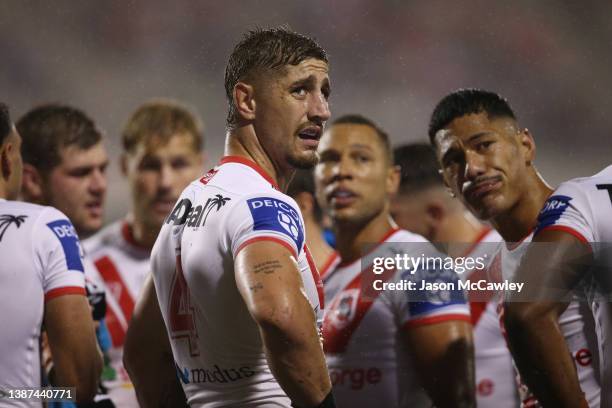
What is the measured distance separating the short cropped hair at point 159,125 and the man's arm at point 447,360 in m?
1.87

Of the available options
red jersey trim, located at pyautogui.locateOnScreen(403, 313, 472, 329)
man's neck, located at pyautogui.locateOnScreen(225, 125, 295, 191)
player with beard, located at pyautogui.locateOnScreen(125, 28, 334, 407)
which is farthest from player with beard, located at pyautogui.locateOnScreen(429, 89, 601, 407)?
man's neck, located at pyautogui.locateOnScreen(225, 125, 295, 191)

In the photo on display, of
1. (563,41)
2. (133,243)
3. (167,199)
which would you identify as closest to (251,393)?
(167,199)

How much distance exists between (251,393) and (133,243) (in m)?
2.63

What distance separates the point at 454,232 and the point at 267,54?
2091 millimetres

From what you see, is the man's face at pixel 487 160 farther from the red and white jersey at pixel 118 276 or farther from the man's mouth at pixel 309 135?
the red and white jersey at pixel 118 276

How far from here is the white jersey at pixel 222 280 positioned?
6.03 ft

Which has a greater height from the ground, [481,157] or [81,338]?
[481,157]

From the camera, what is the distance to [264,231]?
1773 mm

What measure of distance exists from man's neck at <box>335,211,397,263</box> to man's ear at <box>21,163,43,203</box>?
4.51 ft

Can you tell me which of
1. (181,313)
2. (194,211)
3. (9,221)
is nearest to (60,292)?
(9,221)

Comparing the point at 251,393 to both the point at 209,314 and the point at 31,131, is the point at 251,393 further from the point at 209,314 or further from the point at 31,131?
the point at 31,131

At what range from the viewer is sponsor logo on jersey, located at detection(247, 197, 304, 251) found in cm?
179

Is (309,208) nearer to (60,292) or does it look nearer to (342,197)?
(342,197)

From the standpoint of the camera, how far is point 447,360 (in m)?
2.85
